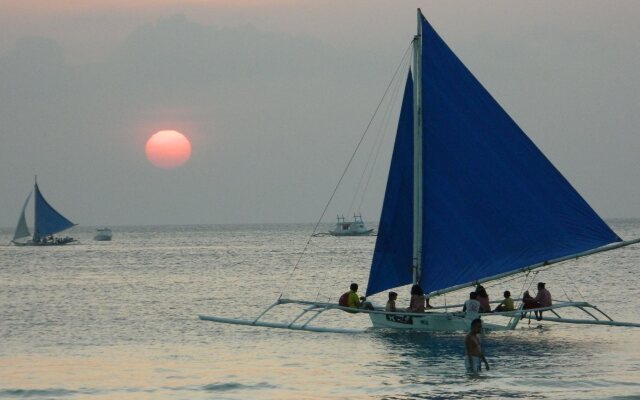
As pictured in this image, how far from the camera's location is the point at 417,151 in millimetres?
35531

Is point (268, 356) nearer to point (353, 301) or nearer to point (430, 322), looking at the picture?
point (353, 301)

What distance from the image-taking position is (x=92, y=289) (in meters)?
72.4

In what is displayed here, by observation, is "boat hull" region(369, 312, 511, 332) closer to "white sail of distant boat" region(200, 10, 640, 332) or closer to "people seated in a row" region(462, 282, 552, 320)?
"white sail of distant boat" region(200, 10, 640, 332)

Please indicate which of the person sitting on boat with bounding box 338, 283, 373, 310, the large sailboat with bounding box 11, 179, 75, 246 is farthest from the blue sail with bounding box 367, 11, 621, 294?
the large sailboat with bounding box 11, 179, 75, 246

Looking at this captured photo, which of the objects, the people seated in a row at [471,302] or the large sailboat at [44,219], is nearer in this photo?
the people seated in a row at [471,302]

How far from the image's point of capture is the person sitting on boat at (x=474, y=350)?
27109mm

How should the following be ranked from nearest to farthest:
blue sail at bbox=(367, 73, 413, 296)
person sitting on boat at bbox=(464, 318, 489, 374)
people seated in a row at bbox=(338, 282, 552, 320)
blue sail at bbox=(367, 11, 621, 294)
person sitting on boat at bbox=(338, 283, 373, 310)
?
person sitting on boat at bbox=(464, 318, 489, 374) → blue sail at bbox=(367, 11, 621, 294) → people seated in a row at bbox=(338, 282, 552, 320) → blue sail at bbox=(367, 73, 413, 296) → person sitting on boat at bbox=(338, 283, 373, 310)

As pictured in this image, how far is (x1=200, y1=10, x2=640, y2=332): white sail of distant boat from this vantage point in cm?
3447

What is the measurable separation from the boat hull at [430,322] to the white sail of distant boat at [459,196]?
0.14 feet

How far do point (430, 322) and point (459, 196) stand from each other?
13.0 feet

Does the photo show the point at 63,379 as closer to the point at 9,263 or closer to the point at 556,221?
the point at 556,221

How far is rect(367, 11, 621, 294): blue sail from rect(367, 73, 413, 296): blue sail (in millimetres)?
68

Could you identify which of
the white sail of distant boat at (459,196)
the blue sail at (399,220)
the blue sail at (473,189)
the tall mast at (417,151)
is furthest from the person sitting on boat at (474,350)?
the blue sail at (399,220)

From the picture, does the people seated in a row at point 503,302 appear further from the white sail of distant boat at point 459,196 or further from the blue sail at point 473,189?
the blue sail at point 473,189
